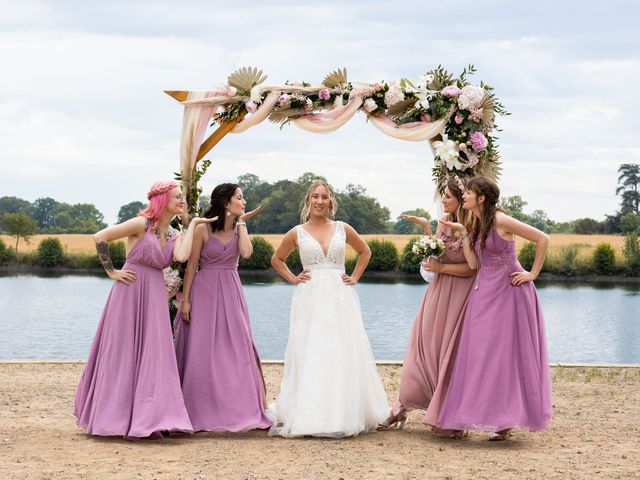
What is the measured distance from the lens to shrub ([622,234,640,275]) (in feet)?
127

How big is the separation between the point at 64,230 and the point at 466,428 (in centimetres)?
5081

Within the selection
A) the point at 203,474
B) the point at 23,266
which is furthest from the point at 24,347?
the point at 23,266

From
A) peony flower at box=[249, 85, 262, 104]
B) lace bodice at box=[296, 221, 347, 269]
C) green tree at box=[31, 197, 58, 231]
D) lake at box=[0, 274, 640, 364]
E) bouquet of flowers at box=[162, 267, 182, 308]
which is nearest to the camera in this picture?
lace bodice at box=[296, 221, 347, 269]

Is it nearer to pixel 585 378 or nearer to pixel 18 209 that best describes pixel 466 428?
pixel 585 378

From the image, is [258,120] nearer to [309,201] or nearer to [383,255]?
[309,201]

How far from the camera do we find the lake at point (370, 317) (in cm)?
2314

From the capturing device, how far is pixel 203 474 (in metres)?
6.50

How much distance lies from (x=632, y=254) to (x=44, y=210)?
4386cm

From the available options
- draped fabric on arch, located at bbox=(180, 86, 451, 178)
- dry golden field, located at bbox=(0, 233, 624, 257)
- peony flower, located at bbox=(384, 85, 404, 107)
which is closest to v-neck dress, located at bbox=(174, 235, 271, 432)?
→ draped fabric on arch, located at bbox=(180, 86, 451, 178)

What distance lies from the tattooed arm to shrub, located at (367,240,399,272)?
2767 centimetres

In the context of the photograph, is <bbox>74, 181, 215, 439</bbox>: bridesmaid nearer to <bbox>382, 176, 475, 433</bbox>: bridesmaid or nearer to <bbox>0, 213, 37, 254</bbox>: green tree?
<bbox>382, 176, 475, 433</bbox>: bridesmaid

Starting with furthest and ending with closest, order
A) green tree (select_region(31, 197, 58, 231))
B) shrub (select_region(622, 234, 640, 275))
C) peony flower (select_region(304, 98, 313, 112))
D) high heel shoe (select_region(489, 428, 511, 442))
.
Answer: green tree (select_region(31, 197, 58, 231))
shrub (select_region(622, 234, 640, 275))
peony flower (select_region(304, 98, 313, 112))
high heel shoe (select_region(489, 428, 511, 442))

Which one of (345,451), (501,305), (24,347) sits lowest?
(24,347)

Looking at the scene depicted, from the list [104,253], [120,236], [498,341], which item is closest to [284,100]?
[120,236]
